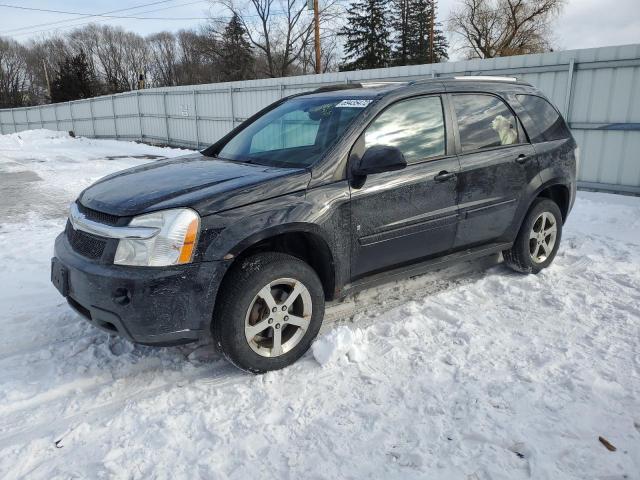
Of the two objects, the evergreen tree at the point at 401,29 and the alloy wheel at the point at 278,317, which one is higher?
the evergreen tree at the point at 401,29

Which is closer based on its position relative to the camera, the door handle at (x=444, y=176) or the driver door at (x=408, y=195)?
the driver door at (x=408, y=195)

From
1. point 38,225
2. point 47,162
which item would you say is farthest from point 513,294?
point 47,162

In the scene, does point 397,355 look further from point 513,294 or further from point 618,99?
point 618,99

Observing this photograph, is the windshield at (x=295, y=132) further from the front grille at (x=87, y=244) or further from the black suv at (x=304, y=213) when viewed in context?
the front grille at (x=87, y=244)

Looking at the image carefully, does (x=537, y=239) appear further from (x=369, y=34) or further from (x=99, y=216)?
(x=369, y=34)

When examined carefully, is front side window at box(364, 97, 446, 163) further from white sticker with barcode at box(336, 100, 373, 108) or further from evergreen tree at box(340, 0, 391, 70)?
evergreen tree at box(340, 0, 391, 70)

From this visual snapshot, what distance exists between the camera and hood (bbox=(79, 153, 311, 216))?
2.79m

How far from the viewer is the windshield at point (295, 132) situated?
11.2 ft

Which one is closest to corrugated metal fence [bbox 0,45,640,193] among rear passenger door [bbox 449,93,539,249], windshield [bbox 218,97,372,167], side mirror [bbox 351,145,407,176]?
rear passenger door [bbox 449,93,539,249]

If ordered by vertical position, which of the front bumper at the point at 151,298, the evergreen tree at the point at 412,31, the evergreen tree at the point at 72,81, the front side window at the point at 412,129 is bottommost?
the front bumper at the point at 151,298

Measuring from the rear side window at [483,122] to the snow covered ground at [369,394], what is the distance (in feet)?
4.16

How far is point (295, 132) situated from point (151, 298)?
1769mm

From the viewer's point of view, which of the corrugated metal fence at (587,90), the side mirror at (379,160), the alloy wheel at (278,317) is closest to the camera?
the alloy wheel at (278,317)

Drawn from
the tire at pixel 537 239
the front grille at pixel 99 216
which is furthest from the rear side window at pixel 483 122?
the front grille at pixel 99 216
